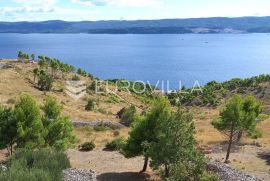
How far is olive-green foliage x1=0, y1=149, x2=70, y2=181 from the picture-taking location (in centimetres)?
1912

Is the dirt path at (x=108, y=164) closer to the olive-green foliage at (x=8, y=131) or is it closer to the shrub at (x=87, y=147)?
the shrub at (x=87, y=147)

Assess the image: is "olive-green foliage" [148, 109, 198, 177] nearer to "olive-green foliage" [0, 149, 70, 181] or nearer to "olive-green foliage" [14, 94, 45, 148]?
"olive-green foliage" [0, 149, 70, 181]

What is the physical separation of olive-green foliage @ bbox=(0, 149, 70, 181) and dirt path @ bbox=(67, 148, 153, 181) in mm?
6682

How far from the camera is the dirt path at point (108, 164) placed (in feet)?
104

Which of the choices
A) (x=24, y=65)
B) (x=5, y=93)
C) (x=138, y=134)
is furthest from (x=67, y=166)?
(x=24, y=65)

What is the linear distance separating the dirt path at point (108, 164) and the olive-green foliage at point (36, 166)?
21.9 ft

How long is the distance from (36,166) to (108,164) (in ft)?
48.2

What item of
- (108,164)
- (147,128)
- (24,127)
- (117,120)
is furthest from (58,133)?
(117,120)

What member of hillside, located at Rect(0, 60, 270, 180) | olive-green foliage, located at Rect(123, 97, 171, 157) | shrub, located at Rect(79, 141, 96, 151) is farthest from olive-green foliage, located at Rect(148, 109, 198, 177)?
shrub, located at Rect(79, 141, 96, 151)

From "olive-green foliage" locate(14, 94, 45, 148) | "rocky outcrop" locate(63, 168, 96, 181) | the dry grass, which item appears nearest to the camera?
"rocky outcrop" locate(63, 168, 96, 181)

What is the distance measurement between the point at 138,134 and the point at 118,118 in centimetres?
3575

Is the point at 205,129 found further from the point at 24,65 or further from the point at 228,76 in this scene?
the point at 228,76

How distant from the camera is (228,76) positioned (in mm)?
197250

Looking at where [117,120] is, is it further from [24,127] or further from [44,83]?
[24,127]
